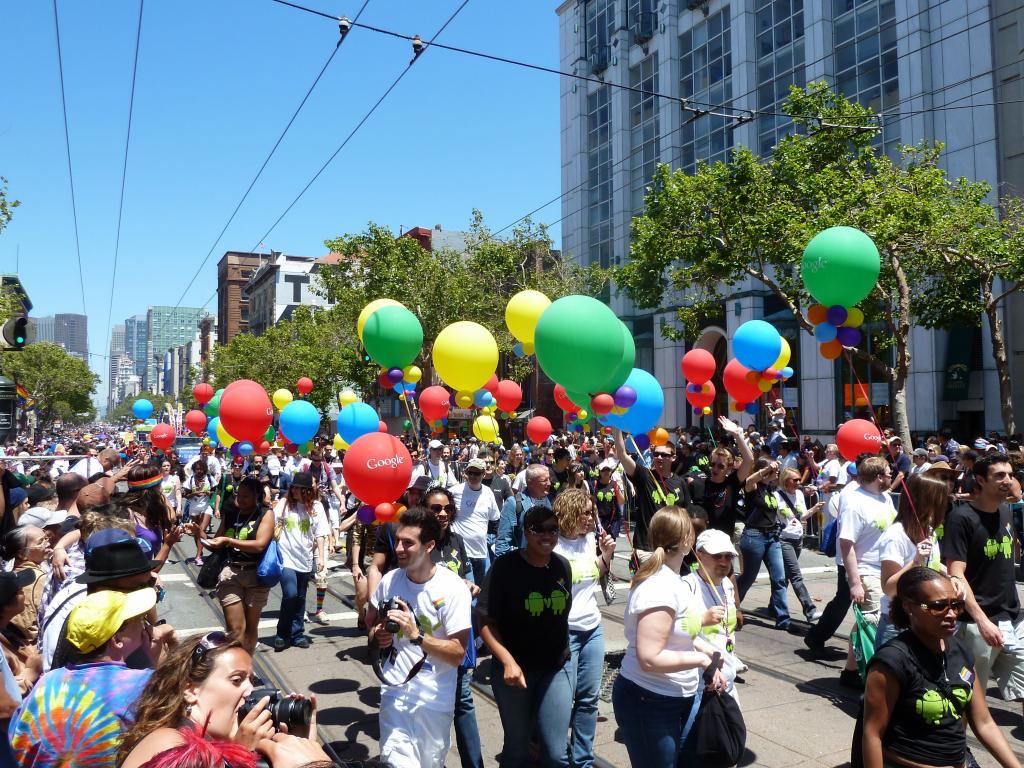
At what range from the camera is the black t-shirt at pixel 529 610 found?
4.05 metres

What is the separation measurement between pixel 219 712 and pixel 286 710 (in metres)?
0.21

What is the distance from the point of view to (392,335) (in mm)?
7871

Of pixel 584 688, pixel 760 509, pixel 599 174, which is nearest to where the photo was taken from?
pixel 584 688

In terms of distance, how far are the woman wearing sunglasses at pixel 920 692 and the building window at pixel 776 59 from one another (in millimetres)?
27870

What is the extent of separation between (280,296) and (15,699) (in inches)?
3242

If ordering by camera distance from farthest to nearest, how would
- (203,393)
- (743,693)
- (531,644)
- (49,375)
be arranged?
(49,375) < (203,393) < (743,693) < (531,644)

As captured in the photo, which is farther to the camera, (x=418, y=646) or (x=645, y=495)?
(x=645, y=495)

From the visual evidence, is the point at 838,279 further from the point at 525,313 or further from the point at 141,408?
the point at 141,408

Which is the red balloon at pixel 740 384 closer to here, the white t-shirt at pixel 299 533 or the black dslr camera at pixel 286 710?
the white t-shirt at pixel 299 533

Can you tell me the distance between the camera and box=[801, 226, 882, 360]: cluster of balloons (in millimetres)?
6652

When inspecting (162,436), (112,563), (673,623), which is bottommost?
(673,623)

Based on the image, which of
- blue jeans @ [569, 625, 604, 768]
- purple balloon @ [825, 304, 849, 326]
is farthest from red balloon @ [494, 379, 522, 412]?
blue jeans @ [569, 625, 604, 768]

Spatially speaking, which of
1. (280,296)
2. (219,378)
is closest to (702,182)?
→ (219,378)

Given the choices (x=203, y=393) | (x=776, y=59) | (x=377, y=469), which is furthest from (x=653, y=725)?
(x=776, y=59)
